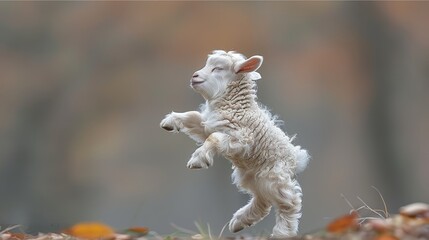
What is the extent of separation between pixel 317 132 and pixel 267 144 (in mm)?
2347

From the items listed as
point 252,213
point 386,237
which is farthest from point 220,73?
point 386,237

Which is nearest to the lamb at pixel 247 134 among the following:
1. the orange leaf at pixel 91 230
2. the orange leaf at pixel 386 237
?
the orange leaf at pixel 91 230

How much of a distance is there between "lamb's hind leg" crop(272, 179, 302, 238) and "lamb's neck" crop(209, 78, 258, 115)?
0.29 metres

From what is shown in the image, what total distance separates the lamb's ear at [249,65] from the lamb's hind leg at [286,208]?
1.30 feet

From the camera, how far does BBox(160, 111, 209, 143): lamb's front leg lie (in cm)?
241

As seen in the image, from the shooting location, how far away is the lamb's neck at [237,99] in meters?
2.38

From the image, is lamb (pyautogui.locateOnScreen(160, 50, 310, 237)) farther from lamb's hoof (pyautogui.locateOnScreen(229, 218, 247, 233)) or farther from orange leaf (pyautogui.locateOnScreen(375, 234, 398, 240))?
orange leaf (pyautogui.locateOnScreen(375, 234, 398, 240))

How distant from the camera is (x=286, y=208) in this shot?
7.85ft

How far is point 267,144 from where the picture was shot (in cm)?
239

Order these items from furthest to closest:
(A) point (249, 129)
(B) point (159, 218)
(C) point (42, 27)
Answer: (C) point (42, 27) → (B) point (159, 218) → (A) point (249, 129)

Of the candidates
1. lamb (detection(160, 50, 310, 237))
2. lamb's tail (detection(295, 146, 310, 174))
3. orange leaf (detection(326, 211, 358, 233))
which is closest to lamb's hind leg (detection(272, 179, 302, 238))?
lamb (detection(160, 50, 310, 237))

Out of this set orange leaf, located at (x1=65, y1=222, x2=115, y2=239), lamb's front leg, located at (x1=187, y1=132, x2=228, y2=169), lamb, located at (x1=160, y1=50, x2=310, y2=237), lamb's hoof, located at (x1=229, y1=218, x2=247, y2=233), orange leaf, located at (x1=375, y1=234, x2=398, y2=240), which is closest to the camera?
orange leaf, located at (x1=375, y1=234, x2=398, y2=240)

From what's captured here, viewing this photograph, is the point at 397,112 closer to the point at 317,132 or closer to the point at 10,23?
the point at 317,132

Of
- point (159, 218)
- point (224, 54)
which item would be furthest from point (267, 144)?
point (159, 218)
